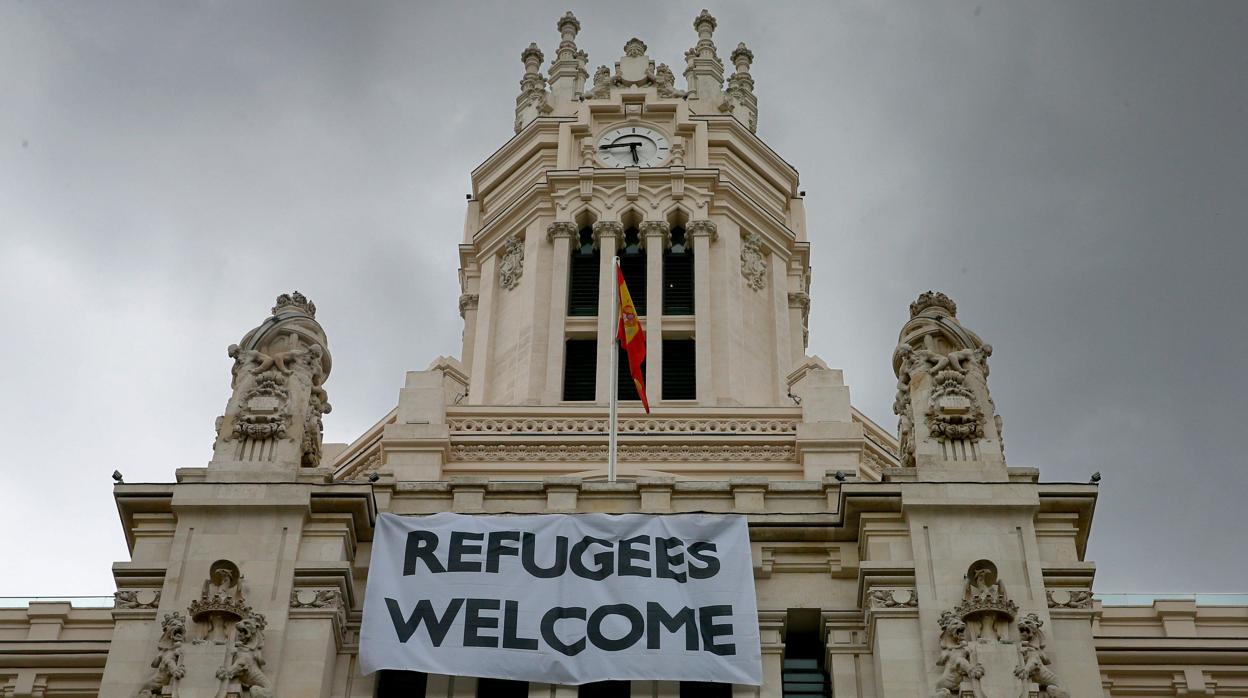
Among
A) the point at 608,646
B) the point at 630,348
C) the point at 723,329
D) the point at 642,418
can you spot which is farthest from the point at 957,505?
the point at 723,329

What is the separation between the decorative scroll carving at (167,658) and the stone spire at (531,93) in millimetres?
39082

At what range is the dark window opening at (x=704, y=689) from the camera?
33544mm

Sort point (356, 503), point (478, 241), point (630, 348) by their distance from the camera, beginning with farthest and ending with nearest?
1. point (478, 241)
2. point (630, 348)
3. point (356, 503)

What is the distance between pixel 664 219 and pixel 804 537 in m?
29.3

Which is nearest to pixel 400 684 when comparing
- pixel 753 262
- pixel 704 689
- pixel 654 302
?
pixel 704 689

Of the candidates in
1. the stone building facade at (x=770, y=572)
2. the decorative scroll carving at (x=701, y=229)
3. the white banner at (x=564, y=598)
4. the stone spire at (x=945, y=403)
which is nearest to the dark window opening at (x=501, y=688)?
the stone building facade at (x=770, y=572)

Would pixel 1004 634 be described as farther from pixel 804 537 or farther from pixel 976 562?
pixel 804 537

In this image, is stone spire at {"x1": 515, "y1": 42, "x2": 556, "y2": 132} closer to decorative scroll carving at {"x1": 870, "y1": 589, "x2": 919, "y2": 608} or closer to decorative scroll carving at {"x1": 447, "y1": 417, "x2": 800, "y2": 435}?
decorative scroll carving at {"x1": 447, "y1": 417, "x2": 800, "y2": 435}

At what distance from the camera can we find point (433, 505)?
36.3 m

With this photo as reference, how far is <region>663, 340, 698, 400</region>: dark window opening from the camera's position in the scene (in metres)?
58.9

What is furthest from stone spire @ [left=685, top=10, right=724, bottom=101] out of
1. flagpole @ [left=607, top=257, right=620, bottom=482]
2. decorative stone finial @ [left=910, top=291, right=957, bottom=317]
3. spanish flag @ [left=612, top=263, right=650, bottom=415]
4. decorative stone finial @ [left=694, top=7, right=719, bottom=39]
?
decorative stone finial @ [left=910, top=291, right=957, bottom=317]

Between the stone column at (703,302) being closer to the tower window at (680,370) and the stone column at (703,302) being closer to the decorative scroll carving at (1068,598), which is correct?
the tower window at (680,370)

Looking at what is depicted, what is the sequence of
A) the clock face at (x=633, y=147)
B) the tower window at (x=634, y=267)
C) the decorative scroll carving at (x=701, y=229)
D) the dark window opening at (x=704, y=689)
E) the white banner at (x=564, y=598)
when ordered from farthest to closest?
1. the clock face at (x=633, y=147)
2. the decorative scroll carving at (x=701, y=229)
3. the tower window at (x=634, y=267)
4. the dark window opening at (x=704, y=689)
5. the white banner at (x=564, y=598)

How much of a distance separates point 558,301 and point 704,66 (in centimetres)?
1580
